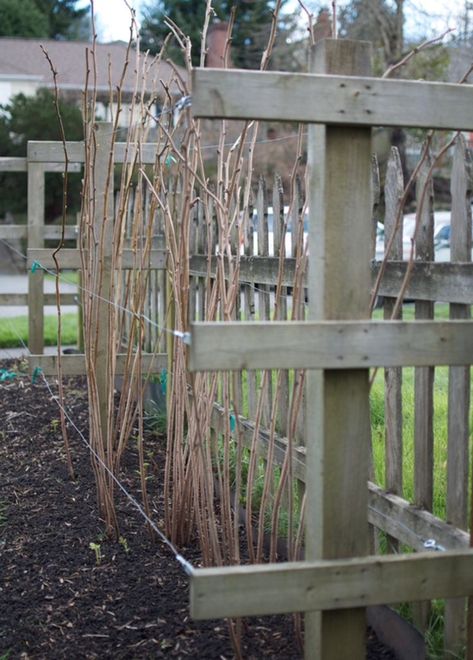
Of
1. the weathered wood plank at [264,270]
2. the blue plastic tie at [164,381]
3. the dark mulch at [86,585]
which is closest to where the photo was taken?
the dark mulch at [86,585]

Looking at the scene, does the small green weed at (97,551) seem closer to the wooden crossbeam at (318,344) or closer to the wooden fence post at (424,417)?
the wooden fence post at (424,417)

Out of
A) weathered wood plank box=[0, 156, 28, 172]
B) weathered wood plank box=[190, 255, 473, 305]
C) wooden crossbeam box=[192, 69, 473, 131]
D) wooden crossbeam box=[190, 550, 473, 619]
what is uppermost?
weathered wood plank box=[0, 156, 28, 172]

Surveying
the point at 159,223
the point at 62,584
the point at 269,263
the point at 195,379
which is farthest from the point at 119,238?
the point at 159,223

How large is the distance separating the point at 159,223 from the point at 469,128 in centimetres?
454

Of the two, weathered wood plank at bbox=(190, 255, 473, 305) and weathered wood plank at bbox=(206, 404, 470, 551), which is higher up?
weathered wood plank at bbox=(190, 255, 473, 305)

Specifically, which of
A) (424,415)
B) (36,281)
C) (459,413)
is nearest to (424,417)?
(424,415)

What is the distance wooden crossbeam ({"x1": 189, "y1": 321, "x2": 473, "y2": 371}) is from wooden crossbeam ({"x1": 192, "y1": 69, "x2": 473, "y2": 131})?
46 centimetres

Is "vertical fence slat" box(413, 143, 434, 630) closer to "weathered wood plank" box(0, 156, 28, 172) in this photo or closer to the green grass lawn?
"weathered wood plank" box(0, 156, 28, 172)

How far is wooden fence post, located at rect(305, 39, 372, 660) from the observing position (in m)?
2.14

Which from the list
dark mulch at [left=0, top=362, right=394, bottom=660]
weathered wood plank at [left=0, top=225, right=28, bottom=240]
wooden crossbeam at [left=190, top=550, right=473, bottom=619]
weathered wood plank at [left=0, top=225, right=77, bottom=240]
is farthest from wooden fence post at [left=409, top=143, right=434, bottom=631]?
weathered wood plank at [left=0, top=225, right=28, bottom=240]

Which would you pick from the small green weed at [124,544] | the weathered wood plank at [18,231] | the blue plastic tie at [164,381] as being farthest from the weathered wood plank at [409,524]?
the weathered wood plank at [18,231]

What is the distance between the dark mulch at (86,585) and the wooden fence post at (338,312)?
0.67 m

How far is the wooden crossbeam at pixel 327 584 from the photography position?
2092 mm

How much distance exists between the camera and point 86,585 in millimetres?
3312
